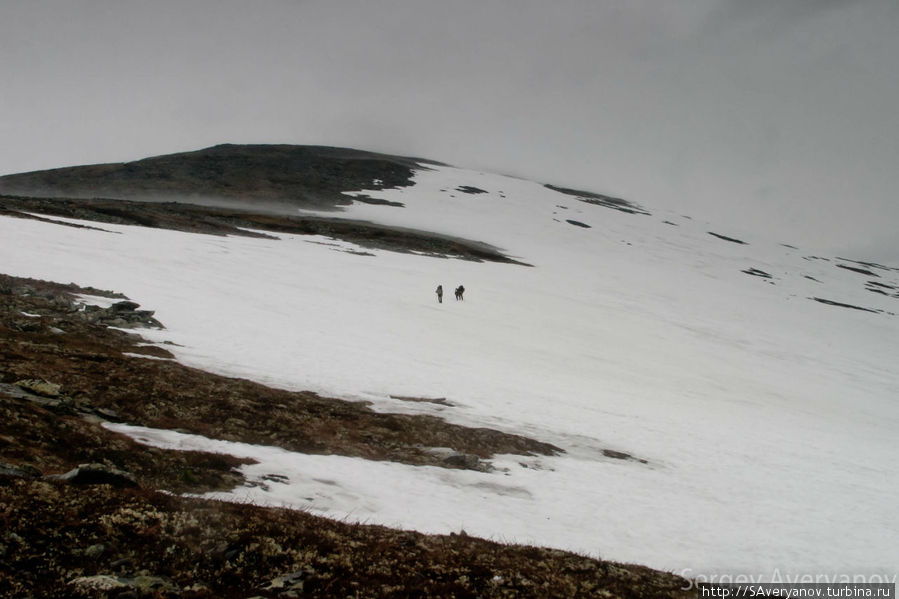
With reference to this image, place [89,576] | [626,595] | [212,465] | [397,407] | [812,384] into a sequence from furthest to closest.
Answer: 1. [812,384]
2. [397,407]
3. [212,465]
4. [626,595]
5. [89,576]

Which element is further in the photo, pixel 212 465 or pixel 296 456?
pixel 296 456

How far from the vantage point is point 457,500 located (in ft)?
45.3

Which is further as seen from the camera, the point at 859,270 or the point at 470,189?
the point at 859,270

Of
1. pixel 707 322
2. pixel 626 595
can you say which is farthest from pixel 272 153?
pixel 626 595

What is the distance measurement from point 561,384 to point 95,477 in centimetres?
2335

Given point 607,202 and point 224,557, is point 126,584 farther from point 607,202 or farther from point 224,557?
point 607,202

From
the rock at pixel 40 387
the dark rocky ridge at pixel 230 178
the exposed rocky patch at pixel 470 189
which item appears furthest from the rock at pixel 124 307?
the exposed rocky patch at pixel 470 189

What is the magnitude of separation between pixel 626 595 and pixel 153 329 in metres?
20.6

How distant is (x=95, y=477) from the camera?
830 centimetres

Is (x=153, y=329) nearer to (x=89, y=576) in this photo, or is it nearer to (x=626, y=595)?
(x=89, y=576)

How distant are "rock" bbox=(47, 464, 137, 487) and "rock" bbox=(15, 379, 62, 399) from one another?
550 cm

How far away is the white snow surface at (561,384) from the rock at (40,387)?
2.53 metres

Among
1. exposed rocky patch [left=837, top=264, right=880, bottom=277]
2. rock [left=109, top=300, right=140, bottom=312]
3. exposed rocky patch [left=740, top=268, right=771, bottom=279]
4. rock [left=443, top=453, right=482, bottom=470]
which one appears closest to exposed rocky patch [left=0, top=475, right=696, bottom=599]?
rock [left=443, top=453, right=482, bottom=470]

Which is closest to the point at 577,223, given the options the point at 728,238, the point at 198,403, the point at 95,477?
the point at 728,238
